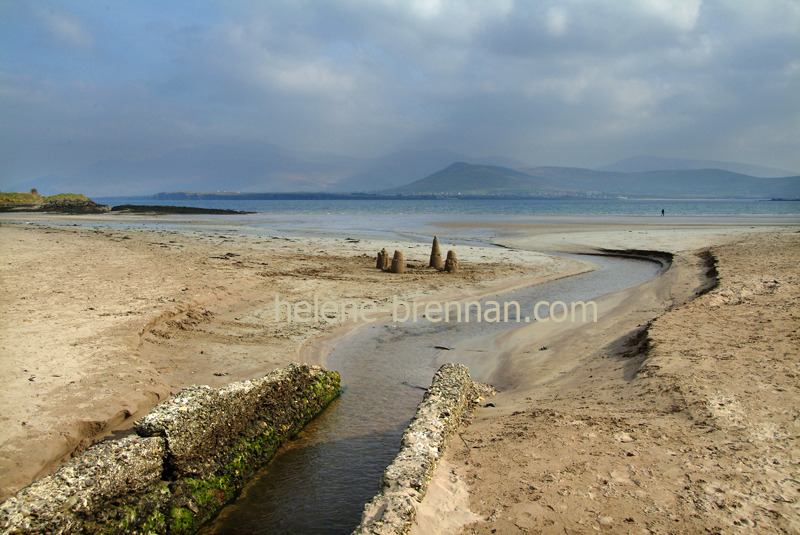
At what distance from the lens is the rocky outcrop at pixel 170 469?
3.58m

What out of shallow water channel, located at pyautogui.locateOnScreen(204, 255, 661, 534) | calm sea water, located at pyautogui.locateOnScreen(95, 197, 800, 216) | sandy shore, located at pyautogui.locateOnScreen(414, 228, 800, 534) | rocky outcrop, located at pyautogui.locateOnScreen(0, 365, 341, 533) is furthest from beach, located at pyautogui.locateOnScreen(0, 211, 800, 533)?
calm sea water, located at pyautogui.locateOnScreen(95, 197, 800, 216)

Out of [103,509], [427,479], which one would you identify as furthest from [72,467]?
[427,479]

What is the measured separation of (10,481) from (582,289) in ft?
47.4

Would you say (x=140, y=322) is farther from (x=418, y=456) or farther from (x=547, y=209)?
(x=547, y=209)

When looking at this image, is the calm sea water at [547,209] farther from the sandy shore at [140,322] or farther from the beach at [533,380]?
the beach at [533,380]

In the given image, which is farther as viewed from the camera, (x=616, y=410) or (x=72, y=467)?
(x=616, y=410)

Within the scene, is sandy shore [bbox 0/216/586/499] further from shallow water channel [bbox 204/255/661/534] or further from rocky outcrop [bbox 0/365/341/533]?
shallow water channel [bbox 204/255/661/534]

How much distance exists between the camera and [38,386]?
595 centimetres

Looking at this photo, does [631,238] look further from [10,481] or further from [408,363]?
[10,481]

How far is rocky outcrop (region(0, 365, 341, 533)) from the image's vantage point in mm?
3580

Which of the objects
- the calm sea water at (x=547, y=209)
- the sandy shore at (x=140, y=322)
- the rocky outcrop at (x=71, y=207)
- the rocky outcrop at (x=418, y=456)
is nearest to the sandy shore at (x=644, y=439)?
the rocky outcrop at (x=418, y=456)

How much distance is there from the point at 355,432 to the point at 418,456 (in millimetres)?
1820

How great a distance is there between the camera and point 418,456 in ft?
15.1

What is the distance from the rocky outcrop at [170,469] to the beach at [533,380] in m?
1.14
